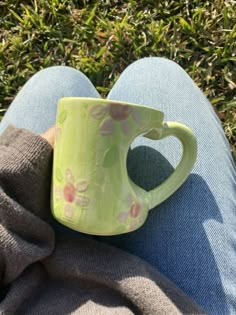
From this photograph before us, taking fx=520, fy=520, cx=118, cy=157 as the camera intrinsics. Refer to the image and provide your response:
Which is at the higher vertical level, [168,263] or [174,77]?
[174,77]

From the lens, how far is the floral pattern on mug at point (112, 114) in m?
0.66

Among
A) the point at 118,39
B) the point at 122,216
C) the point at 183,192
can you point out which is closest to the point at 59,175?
the point at 122,216

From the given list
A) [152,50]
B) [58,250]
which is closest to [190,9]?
[152,50]

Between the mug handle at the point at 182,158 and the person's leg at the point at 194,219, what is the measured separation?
86 millimetres

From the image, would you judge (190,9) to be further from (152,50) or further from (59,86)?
(59,86)

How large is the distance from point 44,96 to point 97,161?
1.23ft

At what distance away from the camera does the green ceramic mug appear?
0.67 m

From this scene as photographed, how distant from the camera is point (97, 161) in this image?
68 cm

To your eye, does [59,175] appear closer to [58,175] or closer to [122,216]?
[58,175]

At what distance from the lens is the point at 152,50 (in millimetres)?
1250

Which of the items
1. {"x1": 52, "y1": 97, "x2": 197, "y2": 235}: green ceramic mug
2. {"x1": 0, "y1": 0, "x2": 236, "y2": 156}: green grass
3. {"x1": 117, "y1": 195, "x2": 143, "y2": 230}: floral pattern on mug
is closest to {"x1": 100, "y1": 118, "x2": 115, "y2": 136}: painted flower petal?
{"x1": 52, "y1": 97, "x2": 197, "y2": 235}: green ceramic mug

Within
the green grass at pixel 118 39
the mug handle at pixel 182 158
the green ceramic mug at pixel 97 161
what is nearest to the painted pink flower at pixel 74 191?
the green ceramic mug at pixel 97 161

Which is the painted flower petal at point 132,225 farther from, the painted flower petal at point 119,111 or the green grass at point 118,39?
the green grass at point 118,39

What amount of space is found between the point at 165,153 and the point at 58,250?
0.25 meters
